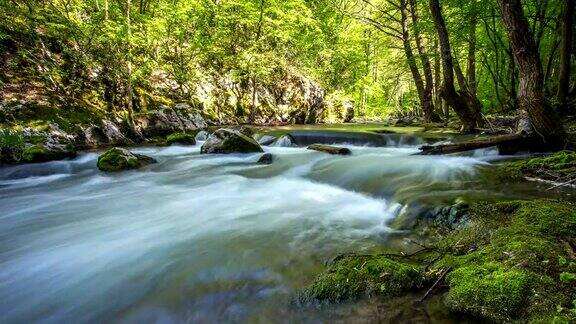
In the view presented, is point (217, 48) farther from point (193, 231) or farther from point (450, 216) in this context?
point (450, 216)

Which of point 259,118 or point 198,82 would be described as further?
point 259,118

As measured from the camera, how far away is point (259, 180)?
8.23 m

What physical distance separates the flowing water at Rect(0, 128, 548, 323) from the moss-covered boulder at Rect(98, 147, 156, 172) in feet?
0.91

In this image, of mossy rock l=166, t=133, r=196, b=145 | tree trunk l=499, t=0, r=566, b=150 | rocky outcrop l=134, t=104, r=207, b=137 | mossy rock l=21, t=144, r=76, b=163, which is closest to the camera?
tree trunk l=499, t=0, r=566, b=150

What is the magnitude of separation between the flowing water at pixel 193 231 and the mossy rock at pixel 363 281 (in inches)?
7.4

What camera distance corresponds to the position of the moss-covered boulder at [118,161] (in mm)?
9250

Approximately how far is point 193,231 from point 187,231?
9 cm

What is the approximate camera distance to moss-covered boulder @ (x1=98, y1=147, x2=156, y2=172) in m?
9.25

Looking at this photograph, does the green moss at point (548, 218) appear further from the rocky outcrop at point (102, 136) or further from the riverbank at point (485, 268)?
the rocky outcrop at point (102, 136)

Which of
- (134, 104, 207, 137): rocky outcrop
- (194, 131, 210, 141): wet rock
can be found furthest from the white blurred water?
(194, 131, 210, 141): wet rock

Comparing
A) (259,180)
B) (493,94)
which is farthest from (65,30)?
(493,94)

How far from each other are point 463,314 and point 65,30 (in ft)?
43.3

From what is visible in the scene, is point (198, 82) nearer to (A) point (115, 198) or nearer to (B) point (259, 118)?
(B) point (259, 118)

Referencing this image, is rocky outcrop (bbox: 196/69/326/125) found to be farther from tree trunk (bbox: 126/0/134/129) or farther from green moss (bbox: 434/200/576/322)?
green moss (bbox: 434/200/576/322)
